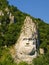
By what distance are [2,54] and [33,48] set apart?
18.8ft

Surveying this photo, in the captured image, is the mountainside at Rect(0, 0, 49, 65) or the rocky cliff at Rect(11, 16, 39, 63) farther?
the rocky cliff at Rect(11, 16, 39, 63)

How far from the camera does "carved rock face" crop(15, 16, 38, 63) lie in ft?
226

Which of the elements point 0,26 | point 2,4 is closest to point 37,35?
point 0,26

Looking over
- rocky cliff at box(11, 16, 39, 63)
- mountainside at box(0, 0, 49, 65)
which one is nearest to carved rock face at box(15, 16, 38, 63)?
rocky cliff at box(11, 16, 39, 63)

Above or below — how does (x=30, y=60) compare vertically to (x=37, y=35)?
below

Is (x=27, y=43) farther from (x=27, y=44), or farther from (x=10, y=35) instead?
(x=10, y=35)

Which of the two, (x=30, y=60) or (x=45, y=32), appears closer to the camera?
(x=30, y=60)

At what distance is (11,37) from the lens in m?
76.1

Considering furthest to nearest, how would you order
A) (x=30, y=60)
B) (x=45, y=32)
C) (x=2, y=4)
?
1. (x=2, y=4)
2. (x=45, y=32)
3. (x=30, y=60)

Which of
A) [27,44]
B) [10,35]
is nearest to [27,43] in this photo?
[27,44]

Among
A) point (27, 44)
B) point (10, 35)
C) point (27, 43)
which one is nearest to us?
point (27, 43)

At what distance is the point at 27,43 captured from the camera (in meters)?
69.6

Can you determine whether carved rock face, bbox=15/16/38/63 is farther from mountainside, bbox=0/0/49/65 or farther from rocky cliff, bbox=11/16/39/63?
mountainside, bbox=0/0/49/65

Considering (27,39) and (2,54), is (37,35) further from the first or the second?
(2,54)
